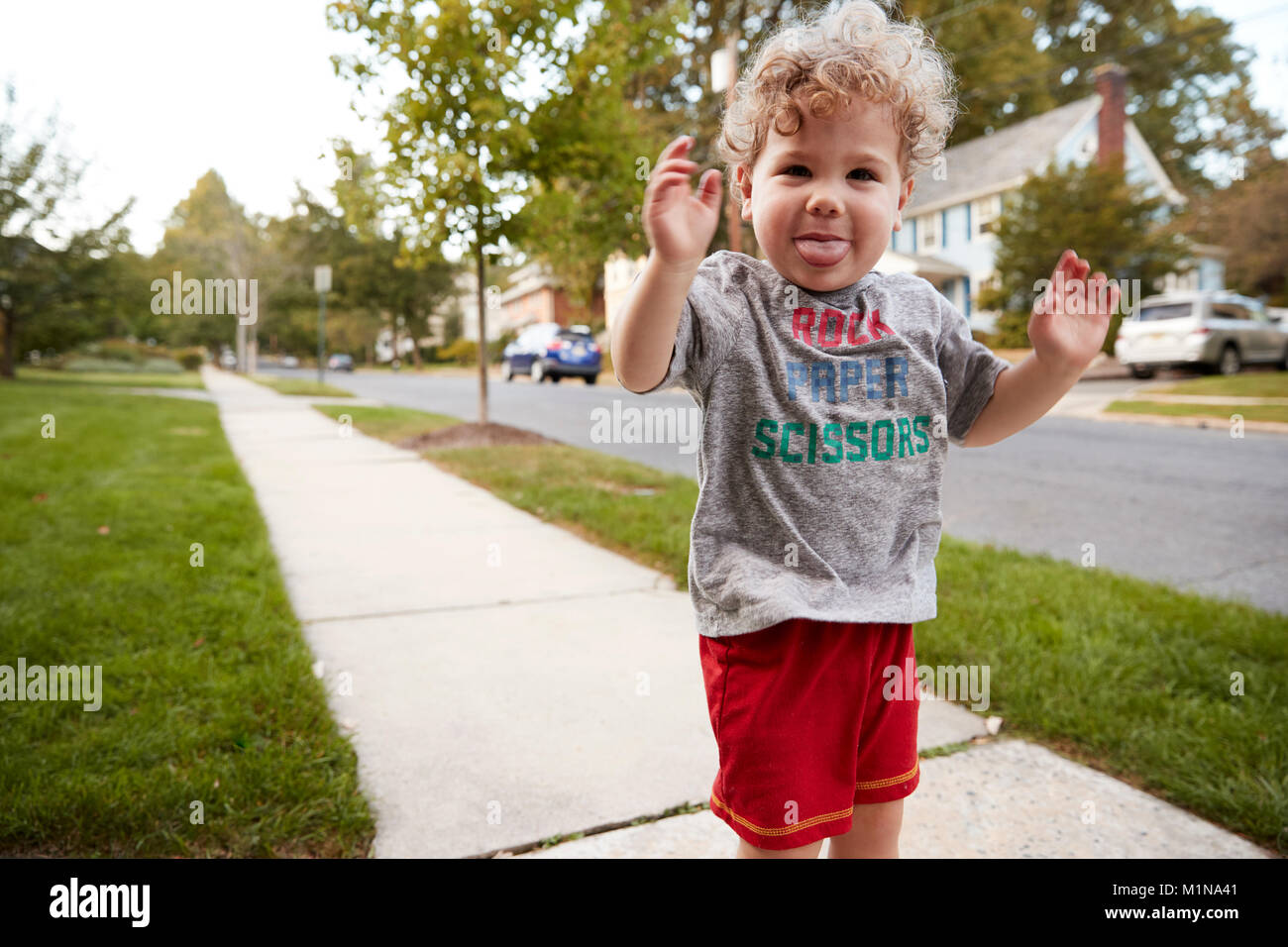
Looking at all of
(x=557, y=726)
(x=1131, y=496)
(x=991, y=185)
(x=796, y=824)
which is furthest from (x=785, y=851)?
(x=991, y=185)

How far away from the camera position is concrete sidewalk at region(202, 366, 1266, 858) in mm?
2086

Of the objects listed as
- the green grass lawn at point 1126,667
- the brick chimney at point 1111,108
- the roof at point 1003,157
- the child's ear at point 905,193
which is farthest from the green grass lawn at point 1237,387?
the child's ear at point 905,193

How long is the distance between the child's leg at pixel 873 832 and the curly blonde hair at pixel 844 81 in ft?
3.38

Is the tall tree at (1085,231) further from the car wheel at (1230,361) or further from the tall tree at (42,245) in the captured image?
the tall tree at (42,245)

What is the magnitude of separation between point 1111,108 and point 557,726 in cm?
2903

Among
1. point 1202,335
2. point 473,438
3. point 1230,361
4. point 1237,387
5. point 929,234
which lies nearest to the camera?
point 473,438

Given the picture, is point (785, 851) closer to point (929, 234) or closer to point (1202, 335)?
point (1202, 335)

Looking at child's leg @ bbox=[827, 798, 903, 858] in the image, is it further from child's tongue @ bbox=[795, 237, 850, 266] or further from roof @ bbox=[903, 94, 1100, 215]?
roof @ bbox=[903, 94, 1100, 215]

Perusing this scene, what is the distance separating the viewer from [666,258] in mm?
1180

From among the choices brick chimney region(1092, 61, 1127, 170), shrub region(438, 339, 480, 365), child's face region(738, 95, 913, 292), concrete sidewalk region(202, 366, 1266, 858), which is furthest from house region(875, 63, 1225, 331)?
child's face region(738, 95, 913, 292)

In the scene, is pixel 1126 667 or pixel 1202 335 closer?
pixel 1126 667

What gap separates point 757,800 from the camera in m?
1.38

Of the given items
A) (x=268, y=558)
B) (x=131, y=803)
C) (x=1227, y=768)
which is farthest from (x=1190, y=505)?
(x=131, y=803)
